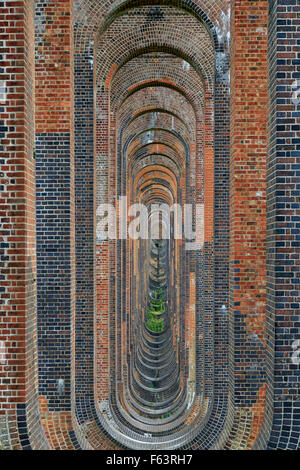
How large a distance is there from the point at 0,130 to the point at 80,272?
14.0 ft

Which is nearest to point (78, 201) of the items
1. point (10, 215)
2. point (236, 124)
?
point (236, 124)

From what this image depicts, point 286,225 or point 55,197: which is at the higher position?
point 55,197

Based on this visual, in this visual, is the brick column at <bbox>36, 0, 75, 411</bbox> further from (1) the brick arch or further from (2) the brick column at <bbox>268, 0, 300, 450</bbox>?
(1) the brick arch

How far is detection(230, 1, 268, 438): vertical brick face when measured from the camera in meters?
6.03

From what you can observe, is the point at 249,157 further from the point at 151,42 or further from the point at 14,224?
the point at 151,42

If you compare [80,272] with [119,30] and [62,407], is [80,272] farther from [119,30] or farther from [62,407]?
[119,30]

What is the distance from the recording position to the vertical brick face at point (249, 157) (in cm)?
603

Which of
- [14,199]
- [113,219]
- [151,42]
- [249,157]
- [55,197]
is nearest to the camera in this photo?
[14,199]

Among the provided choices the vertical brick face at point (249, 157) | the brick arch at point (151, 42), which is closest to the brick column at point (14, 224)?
the vertical brick face at point (249, 157)

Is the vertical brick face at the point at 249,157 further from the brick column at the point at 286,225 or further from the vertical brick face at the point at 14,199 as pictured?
the vertical brick face at the point at 14,199

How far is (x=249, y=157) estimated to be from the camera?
20.1 feet

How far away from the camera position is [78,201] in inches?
321

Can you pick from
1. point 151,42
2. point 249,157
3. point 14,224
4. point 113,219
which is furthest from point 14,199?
point 151,42

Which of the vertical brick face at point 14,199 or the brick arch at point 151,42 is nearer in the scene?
the vertical brick face at point 14,199
